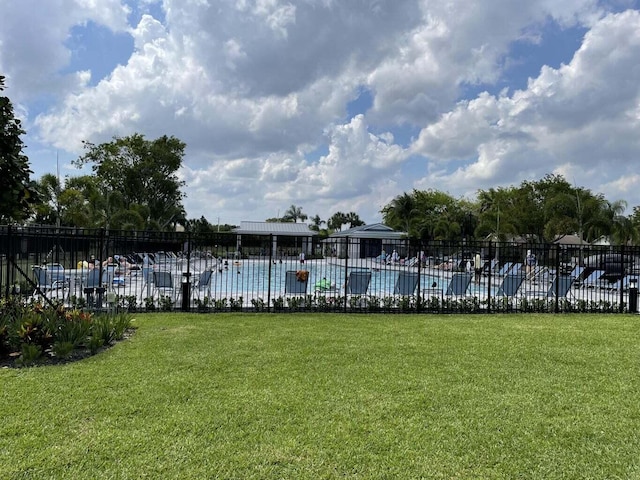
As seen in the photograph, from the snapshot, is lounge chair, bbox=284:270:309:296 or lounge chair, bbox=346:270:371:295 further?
lounge chair, bbox=346:270:371:295

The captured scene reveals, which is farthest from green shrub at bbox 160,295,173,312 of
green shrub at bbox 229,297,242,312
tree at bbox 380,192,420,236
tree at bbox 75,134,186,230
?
tree at bbox 380,192,420,236

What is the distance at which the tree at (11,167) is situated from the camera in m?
5.69

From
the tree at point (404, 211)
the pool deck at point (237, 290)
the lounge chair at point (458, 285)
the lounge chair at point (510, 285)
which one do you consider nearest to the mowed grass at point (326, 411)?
the pool deck at point (237, 290)

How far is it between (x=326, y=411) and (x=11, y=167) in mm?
4908

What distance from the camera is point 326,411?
4.09 meters

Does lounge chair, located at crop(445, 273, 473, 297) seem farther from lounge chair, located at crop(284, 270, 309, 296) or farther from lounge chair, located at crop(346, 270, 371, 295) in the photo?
lounge chair, located at crop(284, 270, 309, 296)

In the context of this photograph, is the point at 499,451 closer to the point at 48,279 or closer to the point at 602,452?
the point at 602,452

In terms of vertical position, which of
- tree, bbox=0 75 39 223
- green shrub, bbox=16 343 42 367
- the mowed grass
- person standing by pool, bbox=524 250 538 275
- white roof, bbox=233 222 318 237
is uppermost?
white roof, bbox=233 222 318 237

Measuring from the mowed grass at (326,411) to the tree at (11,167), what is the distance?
2.10 meters

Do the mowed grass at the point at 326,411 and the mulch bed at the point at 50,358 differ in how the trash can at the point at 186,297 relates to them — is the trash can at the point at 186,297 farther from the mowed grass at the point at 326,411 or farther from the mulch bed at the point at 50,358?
the mulch bed at the point at 50,358

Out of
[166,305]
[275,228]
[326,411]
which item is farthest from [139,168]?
[326,411]

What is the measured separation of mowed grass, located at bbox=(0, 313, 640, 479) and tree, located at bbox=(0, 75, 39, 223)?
2095 mm

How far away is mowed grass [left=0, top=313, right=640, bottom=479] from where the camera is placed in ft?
10.3

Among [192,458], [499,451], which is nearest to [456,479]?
[499,451]
